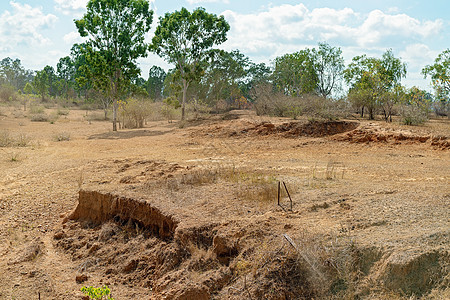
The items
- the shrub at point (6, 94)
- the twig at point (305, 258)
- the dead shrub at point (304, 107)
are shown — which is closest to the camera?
the twig at point (305, 258)

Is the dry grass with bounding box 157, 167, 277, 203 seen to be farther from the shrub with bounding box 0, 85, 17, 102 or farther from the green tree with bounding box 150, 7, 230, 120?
the shrub with bounding box 0, 85, 17, 102

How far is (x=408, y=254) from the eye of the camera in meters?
3.85

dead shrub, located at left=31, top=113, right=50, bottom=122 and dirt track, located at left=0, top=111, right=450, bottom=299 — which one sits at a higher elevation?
dead shrub, located at left=31, top=113, right=50, bottom=122

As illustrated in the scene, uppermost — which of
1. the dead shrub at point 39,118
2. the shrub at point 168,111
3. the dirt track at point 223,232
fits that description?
the shrub at point 168,111

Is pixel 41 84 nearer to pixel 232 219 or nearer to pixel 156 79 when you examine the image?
pixel 156 79

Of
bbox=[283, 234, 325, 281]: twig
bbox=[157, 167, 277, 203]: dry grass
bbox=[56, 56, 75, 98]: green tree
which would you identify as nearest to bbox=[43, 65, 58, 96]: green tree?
bbox=[56, 56, 75, 98]: green tree

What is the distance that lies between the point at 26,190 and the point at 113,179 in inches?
70.0

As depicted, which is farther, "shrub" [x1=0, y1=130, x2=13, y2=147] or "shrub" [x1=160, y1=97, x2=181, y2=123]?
"shrub" [x1=160, y1=97, x2=181, y2=123]

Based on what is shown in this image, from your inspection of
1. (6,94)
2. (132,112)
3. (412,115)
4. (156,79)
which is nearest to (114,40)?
(132,112)

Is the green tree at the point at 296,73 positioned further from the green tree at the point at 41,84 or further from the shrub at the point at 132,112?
the green tree at the point at 41,84

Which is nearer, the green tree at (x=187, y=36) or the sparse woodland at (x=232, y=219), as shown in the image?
the sparse woodland at (x=232, y=219)

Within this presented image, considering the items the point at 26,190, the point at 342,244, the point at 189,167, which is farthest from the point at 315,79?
the point at 342,244

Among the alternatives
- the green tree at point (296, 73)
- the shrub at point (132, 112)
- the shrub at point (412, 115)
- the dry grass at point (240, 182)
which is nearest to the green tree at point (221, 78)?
the green tree at point (296, 73)

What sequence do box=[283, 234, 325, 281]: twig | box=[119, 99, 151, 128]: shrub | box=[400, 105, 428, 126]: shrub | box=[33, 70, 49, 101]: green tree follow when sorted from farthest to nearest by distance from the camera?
box=[33, 70, 49, 101]: green tree < box=[119, 99, 151, 128]: shrub < box=[400, 105, 428, 126]: shrub < box=[283, 234, 325, 281]: twig
